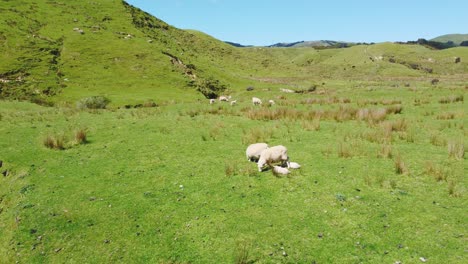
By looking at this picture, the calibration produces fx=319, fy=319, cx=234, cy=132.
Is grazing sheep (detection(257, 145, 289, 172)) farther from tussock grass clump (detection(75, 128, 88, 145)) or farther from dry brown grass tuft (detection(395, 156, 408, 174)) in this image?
tussock grass clump (detection(75, 128, 88, 145))

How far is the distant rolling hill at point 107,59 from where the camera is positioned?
4825cm

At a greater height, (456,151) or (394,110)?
(394,110)

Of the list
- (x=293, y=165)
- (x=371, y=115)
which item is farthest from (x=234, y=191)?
(x=371, y=115)

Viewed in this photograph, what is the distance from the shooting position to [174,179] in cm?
1276

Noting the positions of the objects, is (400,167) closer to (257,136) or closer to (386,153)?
(386,153)

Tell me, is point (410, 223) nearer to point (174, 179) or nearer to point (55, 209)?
point (174, 179)

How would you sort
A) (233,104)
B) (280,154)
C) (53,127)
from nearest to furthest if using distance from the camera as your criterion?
1. (280,154)
2. (53,127)
3. (233,104)

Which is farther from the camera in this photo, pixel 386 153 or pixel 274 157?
pixel 386 153

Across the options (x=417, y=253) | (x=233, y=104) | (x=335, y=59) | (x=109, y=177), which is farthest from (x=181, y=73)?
(x=335, y=59)

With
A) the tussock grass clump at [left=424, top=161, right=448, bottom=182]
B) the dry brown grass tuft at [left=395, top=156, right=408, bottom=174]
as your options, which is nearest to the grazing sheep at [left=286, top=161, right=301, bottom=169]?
the dry brown grass tuft at [left=395, top=156, right=408, bottom=174]

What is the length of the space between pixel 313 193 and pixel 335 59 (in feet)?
543

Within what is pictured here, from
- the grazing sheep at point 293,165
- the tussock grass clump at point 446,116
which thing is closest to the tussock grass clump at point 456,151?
the grazing sheep at point 293,165

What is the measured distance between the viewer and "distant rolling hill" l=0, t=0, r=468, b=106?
48.2 m

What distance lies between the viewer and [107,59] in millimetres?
60188
